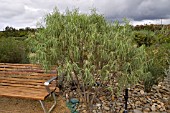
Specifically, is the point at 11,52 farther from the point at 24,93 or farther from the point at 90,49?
the point at 90,49

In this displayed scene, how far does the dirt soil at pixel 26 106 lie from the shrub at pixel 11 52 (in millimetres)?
1962

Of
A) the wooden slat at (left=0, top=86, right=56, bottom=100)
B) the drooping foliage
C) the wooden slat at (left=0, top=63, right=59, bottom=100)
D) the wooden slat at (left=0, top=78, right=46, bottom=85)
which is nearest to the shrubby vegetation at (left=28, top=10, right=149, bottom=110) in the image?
the drooping foliage

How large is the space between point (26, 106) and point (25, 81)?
0.53m

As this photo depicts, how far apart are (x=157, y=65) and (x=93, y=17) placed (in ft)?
8.12

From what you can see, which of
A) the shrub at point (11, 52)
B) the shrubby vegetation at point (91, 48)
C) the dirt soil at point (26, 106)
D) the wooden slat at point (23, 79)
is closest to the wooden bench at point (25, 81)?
the wooden slat at point (23, 79)

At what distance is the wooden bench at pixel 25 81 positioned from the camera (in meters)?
4.46

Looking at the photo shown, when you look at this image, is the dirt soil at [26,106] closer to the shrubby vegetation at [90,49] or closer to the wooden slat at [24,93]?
the wooden slat at [24,93]

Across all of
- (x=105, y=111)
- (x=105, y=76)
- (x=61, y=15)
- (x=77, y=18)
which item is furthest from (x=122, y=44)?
(x=105, y=111)

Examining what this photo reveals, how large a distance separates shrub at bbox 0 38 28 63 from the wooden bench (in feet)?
5.83

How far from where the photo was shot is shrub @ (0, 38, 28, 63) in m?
6.93

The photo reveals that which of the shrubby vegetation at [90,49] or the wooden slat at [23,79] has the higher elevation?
the shrubby vegetation at [90,49]

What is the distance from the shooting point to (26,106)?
4922 millimetres

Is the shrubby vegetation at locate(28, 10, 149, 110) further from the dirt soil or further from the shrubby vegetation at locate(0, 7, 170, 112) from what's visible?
the dirt soil

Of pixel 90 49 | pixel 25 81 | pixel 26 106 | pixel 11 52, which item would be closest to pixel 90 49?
pixel 90 49
